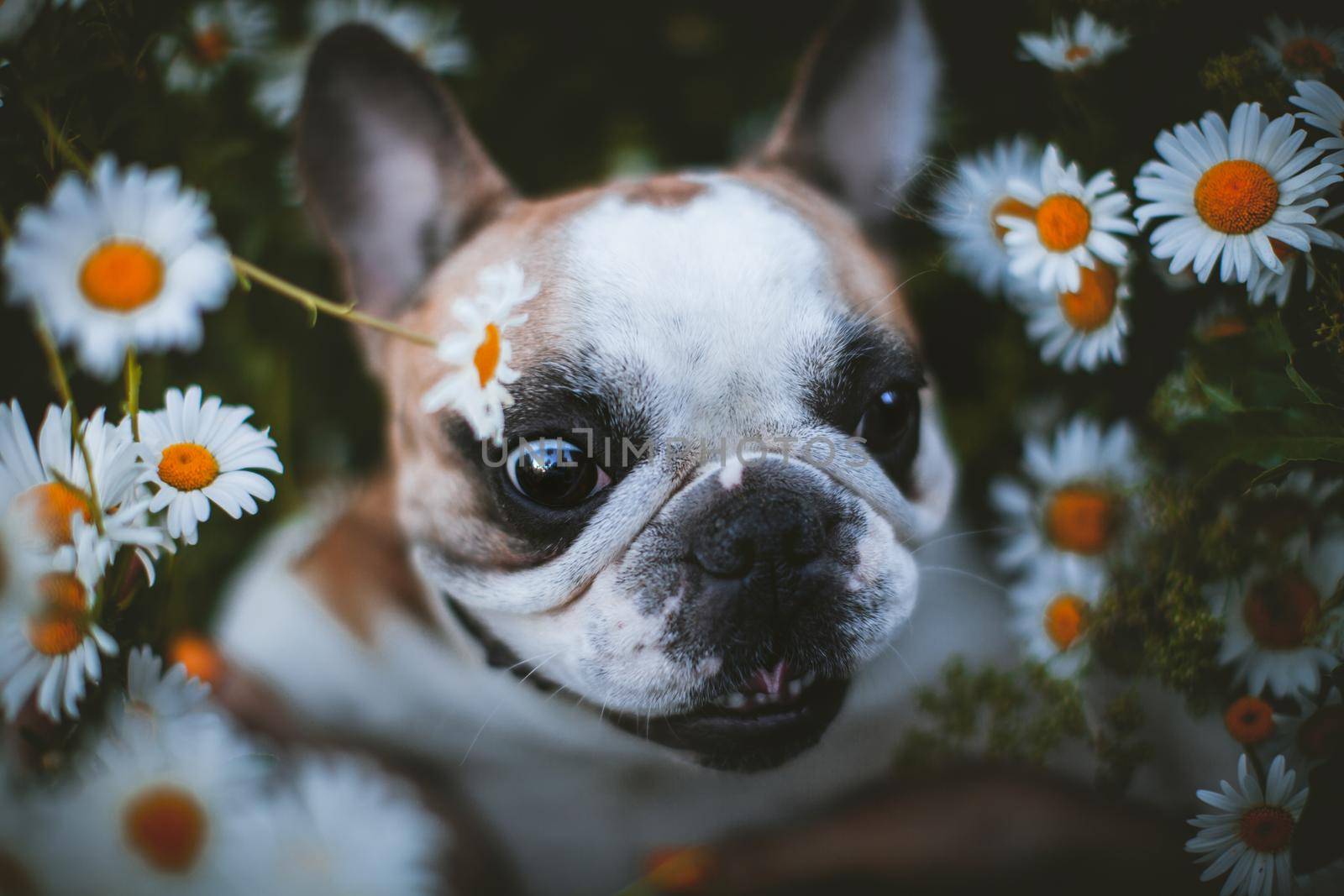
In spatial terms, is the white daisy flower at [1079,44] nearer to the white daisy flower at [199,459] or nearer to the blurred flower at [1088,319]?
the blurred flower at [1088,319]

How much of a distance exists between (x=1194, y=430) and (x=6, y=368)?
1752 millimetres

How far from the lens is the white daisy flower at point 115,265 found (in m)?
0.98

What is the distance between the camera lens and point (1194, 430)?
1350 millimetres

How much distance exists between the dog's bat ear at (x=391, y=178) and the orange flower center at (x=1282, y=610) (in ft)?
4.76

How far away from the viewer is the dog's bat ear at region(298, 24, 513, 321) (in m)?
1.63

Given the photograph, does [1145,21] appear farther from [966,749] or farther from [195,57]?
[195,57]

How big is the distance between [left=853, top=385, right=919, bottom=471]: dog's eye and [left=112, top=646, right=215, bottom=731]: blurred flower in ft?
3.38

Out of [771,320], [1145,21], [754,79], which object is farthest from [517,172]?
[1145,21]

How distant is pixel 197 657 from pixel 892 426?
132 centimetres

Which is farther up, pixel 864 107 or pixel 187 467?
→ pixel 864 107

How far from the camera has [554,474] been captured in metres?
1.30

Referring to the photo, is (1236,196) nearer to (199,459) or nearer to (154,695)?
(199,459)

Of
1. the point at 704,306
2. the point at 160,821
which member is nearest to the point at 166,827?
the point at 160,821

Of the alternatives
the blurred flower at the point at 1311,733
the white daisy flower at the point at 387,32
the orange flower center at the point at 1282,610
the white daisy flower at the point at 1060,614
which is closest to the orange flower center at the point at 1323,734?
the blurred flower at the point at 1311,733
